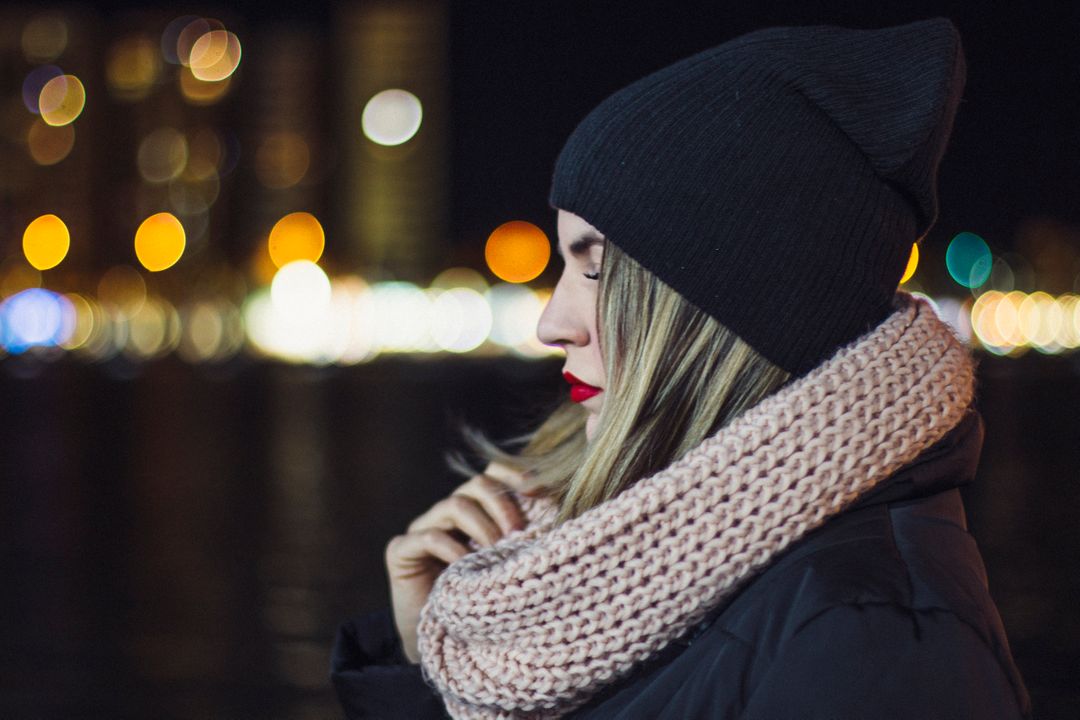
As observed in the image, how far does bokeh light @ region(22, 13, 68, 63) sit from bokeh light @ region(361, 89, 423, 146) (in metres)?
32.2

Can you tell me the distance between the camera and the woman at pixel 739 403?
5.38ft

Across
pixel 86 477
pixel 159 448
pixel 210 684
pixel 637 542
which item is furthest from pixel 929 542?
pixel 159 448

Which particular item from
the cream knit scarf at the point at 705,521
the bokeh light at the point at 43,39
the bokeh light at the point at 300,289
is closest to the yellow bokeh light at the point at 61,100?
the bokeh light at the point at 43,39

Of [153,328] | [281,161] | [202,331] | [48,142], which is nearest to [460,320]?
[202,331]

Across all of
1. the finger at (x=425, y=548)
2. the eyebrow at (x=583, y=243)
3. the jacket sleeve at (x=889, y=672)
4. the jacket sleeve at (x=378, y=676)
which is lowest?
the jacket sleeve at (x=378, y=676)

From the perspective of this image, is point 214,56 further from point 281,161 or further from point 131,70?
point 281,161

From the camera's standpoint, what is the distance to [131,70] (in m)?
140

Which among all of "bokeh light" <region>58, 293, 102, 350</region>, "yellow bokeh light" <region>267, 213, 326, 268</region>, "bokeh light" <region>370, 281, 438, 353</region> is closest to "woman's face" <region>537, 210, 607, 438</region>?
"bokeh light" <region>370, 281, 438, 353</region>

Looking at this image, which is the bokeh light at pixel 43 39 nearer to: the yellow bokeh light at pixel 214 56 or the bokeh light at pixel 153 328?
the yellow bokeh light at pixel 214 56

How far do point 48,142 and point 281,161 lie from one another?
22.1 meters

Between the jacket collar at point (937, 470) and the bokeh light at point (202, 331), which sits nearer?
the jacket collar at point (937, 470)

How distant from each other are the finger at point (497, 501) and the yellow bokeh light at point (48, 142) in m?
136

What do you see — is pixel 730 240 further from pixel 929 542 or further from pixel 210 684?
pixel 210 684

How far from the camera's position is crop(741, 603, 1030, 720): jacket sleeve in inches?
56.1
